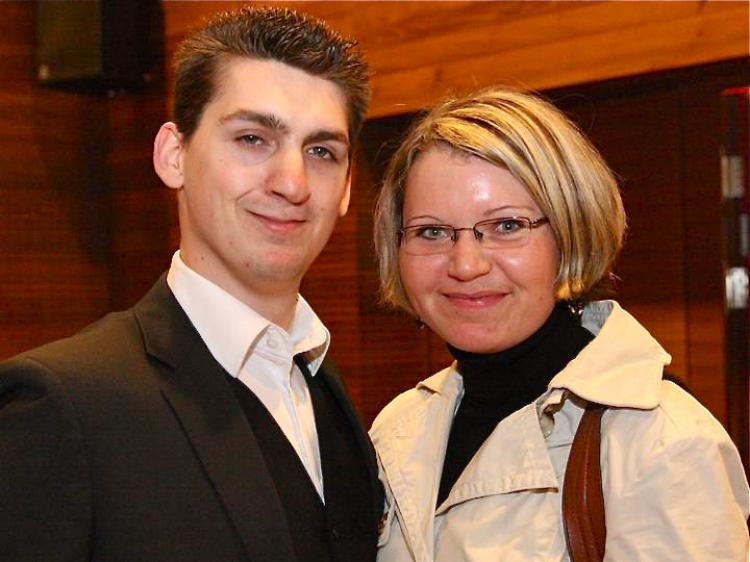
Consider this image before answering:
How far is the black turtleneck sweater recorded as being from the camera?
176 centimetres

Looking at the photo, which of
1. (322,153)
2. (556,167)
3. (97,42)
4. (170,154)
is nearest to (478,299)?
(556,167)

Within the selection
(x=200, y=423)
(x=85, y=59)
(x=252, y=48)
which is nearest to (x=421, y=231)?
(x=252, y=48)

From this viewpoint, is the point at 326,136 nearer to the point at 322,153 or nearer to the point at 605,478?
the point at 322,153

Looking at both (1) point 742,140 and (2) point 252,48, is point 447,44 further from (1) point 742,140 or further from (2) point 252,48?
(2) point 252,48

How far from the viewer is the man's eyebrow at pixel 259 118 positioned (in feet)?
5.21

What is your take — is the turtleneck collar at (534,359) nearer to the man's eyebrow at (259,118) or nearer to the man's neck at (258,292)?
the man's neck at (258,292)

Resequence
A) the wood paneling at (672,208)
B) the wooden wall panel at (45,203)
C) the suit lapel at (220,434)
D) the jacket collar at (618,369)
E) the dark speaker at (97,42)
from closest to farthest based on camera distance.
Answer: the suit lapel at (220,434) → the jacket collar at (618,369) → the wood paneling at (672,208) → the dark speaker at (97,42) → the wooden wall panel at (45,203)

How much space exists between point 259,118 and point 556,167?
1.63 feet

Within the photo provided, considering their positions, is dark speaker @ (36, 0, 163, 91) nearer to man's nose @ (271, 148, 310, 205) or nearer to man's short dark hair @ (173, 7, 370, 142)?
man's short dark hair @ (173, 7, 370, 142)

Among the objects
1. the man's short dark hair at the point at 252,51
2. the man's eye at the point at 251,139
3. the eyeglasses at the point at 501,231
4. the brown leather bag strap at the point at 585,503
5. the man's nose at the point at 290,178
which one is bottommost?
the brown leather bag strap at the point at 585,503

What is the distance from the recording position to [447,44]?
3.15 metres

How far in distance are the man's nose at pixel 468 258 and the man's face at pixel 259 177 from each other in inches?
9.2

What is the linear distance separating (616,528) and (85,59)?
302 cm

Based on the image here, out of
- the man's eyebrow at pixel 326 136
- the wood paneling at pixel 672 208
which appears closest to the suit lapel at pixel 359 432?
the man's eyebrow at pixel 326 136
